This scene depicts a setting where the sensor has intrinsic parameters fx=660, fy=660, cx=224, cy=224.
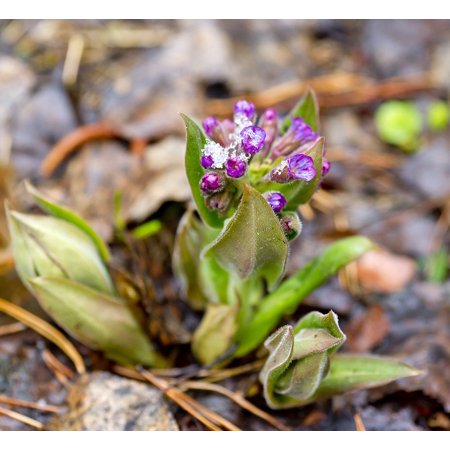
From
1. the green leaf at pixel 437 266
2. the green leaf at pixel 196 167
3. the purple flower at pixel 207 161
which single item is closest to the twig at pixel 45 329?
the green leaf at pixel 196 167

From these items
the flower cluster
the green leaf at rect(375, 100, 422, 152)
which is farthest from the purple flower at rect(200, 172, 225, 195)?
the green leaf at rect(375, 100, 422, 152)

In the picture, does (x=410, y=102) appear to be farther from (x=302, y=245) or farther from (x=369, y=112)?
(x=302, y=245)

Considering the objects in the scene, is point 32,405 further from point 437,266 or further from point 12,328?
point 437,266

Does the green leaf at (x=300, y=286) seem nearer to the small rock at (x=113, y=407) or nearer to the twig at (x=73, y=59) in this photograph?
the small rock at (x=113, y=407)

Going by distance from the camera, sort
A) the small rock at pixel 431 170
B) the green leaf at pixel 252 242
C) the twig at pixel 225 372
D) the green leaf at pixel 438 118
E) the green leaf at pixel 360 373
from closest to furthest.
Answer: the green leaf at pixel 252 242
the green leaf at pixel 360 373
the twig at pixel 225 372
the small rock at pixel 431 170
the green leaf at pixel 438 118

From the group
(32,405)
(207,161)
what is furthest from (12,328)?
(207,161)

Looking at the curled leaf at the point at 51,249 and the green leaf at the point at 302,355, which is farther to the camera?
the curled leaf at the point at 51,249

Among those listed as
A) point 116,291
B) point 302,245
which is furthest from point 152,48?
point 116,291
